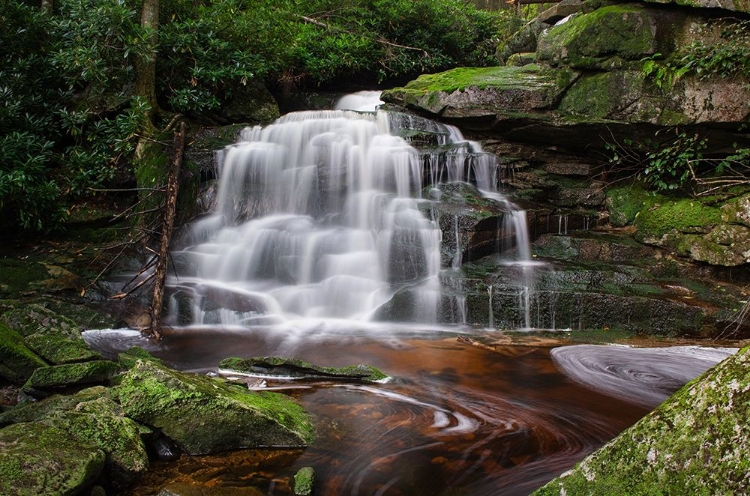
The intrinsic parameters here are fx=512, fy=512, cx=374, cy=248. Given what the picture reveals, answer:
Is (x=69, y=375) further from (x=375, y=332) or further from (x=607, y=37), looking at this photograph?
(x=607, y=37)

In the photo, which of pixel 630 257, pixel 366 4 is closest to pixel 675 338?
pixel 630 257

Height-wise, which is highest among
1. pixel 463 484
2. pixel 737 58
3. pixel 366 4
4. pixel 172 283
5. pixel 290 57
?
pixel 366 4

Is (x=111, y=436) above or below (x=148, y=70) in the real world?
below

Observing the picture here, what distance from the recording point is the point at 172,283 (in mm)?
7984

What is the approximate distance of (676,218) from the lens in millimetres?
8398

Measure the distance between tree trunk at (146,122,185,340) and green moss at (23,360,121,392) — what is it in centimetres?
244

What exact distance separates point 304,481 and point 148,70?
9790 mm

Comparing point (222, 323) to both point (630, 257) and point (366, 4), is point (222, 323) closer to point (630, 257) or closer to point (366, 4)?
point (630, 257)

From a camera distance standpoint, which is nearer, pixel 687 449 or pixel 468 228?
pixel 687 449

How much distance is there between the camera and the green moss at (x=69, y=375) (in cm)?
383

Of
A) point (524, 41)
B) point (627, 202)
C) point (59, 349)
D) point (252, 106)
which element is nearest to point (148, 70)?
point (252, 106)

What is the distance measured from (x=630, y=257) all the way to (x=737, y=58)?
3351 mm

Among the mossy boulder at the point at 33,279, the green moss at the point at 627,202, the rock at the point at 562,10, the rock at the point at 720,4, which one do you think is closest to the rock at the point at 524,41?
the rock at the point at 562,10

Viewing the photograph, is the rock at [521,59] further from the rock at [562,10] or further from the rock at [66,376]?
the rock at [66,376]
